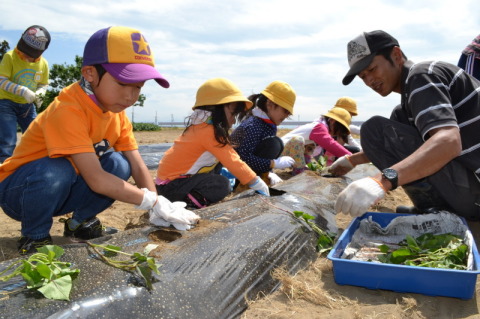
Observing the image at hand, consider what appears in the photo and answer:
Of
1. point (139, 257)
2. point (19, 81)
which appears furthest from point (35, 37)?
point (139, 257)

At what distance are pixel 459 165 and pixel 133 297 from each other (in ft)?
6.29

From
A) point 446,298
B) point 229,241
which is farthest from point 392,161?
point 229,241

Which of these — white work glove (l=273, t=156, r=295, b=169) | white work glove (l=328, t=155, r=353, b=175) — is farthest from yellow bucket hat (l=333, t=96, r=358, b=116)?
white work glove (l=328, t=155, r=353, b=175)

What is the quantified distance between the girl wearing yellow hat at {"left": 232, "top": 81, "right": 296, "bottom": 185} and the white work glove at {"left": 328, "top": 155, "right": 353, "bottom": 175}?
0.50 meters

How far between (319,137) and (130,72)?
3.07 meters

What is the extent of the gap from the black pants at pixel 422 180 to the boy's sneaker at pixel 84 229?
1.79 m

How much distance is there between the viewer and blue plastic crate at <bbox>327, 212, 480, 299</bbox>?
1536 mm

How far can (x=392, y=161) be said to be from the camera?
2.66 metres

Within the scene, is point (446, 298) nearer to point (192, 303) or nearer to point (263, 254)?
point (263, 254)

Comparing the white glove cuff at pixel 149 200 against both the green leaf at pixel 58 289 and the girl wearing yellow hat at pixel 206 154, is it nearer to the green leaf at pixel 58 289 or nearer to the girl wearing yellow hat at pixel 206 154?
the green leaf at pixel 58 289

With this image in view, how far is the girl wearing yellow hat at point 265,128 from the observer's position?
3.77 meters

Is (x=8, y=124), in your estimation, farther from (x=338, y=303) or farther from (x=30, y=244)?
(x=338, y=303)

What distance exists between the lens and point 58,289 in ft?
3.89

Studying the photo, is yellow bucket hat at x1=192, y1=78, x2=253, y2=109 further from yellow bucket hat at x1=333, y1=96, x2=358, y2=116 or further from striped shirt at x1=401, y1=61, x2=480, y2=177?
yellow bucket hat at x1=333, y1=96, x2=358, y2=116
